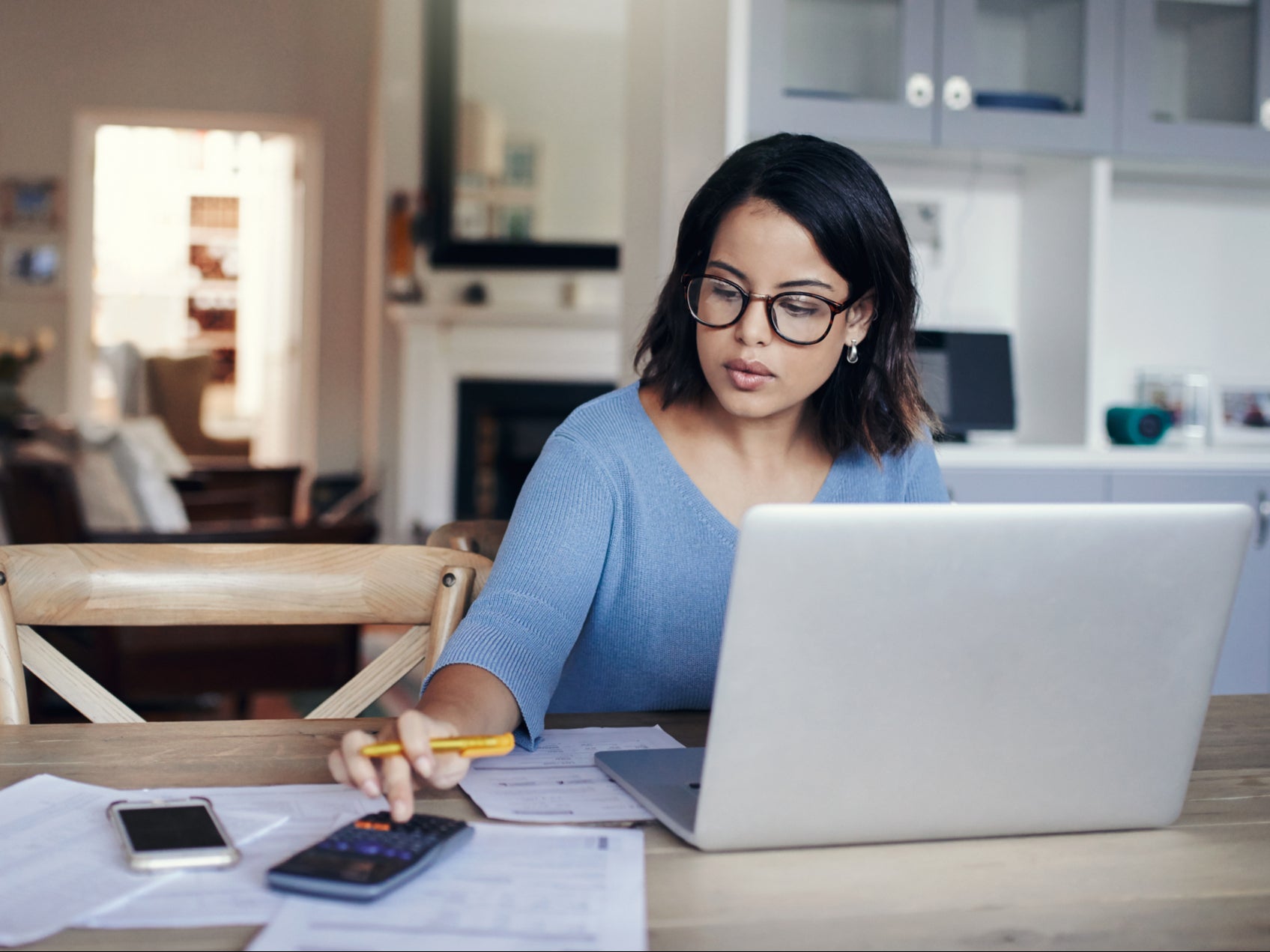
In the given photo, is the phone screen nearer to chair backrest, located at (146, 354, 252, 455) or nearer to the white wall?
the white wall

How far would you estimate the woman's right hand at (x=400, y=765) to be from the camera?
28.8 inches

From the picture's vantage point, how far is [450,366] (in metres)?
5.34

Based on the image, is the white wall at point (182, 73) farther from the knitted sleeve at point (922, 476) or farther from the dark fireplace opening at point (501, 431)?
the knitted sleeve at point (922, 476)

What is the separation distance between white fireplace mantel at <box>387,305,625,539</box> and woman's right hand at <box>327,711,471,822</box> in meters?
4.52

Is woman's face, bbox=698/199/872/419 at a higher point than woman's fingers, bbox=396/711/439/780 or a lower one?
higher

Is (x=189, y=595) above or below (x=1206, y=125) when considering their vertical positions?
below

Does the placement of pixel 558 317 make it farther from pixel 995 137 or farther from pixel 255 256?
pixel 255 256

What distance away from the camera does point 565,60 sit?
5289 millimetres

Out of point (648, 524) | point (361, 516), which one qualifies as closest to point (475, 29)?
point (361, 516)

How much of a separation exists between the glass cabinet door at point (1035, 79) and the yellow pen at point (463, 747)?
7.30 feet

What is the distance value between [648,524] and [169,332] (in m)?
7.38

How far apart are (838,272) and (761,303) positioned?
0.10 metres

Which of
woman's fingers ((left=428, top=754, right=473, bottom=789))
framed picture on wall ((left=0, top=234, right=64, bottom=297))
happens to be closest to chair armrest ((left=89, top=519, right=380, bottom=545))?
woman's fingers ((left=428, top=754, right=473, bottom=789))

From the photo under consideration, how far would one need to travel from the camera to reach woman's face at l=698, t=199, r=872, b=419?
1.22m
